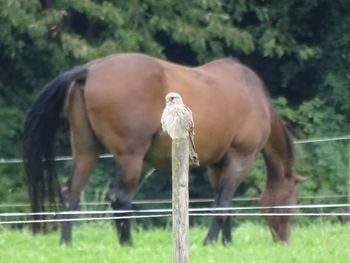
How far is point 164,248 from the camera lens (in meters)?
9.38

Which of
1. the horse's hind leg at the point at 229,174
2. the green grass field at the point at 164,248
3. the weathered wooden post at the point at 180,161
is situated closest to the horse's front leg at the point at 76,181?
the green grass field at the point at 164,248

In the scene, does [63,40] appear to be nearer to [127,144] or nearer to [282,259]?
[127,144]

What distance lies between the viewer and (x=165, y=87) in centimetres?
1071

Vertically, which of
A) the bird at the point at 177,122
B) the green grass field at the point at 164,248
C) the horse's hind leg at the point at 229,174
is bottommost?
the green grass field at the point at 164,248

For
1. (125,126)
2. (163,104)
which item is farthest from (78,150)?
(163,104)

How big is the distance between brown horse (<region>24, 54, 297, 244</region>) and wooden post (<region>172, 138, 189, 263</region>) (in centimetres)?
410

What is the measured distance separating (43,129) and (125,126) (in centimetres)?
73

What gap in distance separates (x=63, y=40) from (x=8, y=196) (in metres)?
2.31

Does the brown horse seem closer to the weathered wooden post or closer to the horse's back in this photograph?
the horse's back

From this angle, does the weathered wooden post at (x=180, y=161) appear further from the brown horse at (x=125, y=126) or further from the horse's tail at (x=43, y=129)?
the horse's tail at (x=43, y=129)

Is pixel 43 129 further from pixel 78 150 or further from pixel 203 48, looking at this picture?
pixel 203 48

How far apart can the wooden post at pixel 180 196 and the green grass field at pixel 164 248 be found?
2.52 meters

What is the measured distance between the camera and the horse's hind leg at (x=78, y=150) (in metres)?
10.6

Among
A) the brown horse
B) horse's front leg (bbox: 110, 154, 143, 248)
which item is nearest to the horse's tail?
the brown horse
